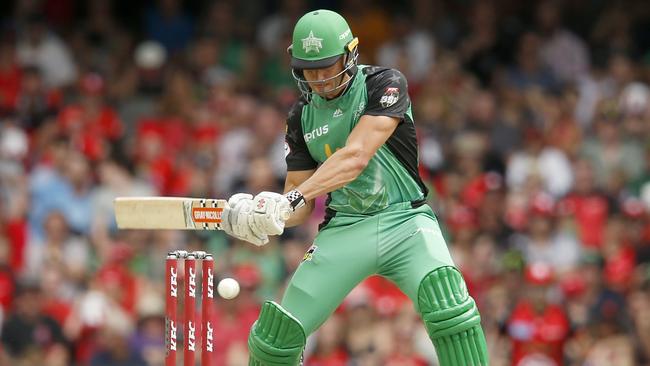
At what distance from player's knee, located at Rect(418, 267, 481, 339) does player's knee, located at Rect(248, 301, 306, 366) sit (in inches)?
26.2

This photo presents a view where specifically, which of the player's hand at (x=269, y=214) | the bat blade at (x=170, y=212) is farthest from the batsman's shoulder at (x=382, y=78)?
the bat blade at (x=170, y=212)

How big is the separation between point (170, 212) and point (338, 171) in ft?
3.37

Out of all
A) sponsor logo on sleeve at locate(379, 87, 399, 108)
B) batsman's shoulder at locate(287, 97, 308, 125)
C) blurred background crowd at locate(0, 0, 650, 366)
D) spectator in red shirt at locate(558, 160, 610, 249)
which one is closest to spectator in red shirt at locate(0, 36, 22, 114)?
blurred background crowd at locate(0, 0, 650, 366)

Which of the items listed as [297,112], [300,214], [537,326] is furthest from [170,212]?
[537,326]

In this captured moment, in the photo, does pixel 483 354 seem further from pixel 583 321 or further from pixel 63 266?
pixel 63 266

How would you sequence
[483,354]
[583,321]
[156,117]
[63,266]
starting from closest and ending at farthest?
[483,354] → [583,321] → [63,266] → [156,117]

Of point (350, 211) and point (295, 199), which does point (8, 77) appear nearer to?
point (350, 211)

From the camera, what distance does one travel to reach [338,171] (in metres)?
6.78

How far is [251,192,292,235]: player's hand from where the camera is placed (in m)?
A: 6.60

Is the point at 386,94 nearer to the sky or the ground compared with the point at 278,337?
nearer to the sky

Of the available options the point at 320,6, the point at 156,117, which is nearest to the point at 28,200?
the point at 156,117

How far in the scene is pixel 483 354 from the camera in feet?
22.2

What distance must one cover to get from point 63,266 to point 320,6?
5.67 m

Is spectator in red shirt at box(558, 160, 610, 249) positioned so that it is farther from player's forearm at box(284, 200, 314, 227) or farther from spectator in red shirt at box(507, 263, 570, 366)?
player's forearm at box(284, 200, 314, 227)
